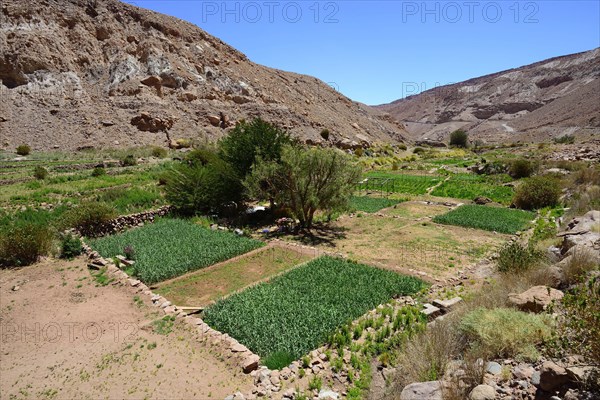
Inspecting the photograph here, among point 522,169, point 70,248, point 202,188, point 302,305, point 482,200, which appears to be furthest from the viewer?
point 522,169

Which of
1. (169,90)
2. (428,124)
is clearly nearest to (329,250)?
(169,90)

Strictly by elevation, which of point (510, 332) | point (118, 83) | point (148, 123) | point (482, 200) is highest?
point (118, 83)

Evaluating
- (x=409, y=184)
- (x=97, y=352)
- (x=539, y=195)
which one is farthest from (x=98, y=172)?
(x=539, y=195)

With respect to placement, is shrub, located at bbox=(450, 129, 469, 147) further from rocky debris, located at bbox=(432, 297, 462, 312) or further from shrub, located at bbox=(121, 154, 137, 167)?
rocky debris, located at bbox=(432, 297, 462, 312)

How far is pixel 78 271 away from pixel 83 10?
55.6 meters

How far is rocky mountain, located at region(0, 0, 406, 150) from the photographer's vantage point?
137 feet

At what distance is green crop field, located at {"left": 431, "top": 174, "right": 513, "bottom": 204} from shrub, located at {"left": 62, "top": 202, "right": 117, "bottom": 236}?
22320mm

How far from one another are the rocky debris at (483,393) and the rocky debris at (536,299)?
2.46 m

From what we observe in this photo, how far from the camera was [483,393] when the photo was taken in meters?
4.46

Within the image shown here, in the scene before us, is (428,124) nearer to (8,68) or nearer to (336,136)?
(336,136)

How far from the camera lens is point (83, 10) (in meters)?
51.5

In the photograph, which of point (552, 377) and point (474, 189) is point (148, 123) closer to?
point (474, 189)

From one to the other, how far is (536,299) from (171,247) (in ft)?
38.8

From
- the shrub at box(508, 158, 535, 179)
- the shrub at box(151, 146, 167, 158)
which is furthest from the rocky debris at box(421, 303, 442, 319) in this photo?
the shrub at box(151, 146, 167, 158)
